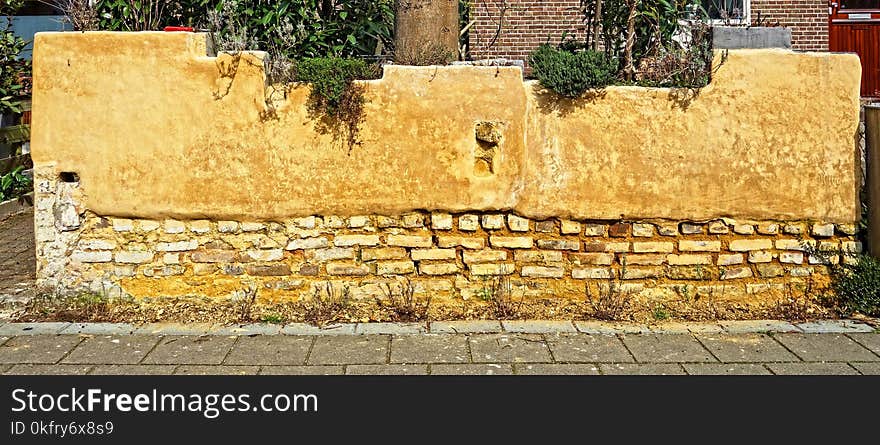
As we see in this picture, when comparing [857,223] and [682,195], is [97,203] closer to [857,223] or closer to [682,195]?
[682,195]

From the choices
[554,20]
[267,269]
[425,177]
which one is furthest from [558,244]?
[554,20]

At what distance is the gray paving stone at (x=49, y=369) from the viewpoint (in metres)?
5.09

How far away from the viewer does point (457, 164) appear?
6.25 meters

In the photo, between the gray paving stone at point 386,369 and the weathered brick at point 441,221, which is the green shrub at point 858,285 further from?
the gray paving stone at point 386,369

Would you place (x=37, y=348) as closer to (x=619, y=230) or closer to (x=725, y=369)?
(x=619, y=230)

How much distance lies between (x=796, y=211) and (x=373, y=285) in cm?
324

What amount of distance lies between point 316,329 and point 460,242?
4.13 ft

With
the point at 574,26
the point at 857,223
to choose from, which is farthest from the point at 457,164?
the point at 574,26

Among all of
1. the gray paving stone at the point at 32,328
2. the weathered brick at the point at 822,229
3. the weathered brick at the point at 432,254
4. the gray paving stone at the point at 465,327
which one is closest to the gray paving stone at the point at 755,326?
the weathered brick at the point at 822,229

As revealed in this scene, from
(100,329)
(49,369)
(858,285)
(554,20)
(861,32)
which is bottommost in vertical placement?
(49,369)

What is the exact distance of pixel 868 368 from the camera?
17.0ft

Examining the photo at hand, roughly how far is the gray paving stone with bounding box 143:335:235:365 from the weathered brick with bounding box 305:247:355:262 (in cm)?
91

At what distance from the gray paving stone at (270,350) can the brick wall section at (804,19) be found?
9987mm

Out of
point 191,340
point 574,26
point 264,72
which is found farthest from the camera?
point 574,26
